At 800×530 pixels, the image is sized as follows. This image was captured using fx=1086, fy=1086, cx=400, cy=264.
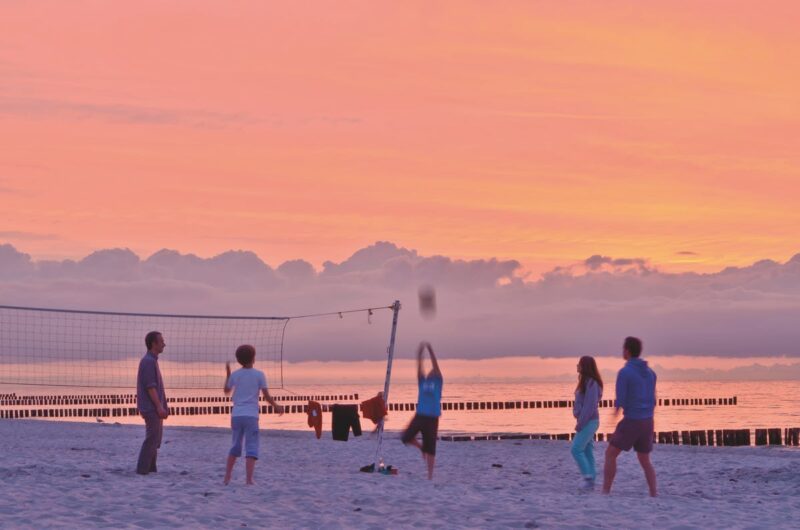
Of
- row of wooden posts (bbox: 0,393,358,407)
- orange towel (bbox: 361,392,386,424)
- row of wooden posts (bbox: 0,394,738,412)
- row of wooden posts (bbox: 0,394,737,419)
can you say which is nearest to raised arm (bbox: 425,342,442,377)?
orange towel (bbox: 361,392,386,424)

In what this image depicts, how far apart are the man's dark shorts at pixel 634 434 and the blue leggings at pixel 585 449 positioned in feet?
3.26

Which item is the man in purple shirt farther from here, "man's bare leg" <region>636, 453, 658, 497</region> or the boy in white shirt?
"man's bare leg" <region>636, 453, 658, 497</region>

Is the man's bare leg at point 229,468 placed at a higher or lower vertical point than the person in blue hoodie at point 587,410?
lower

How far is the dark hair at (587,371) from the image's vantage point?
11148 mm

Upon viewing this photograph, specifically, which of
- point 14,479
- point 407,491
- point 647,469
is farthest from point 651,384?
point 14,479

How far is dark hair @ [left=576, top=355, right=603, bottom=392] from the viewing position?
1115 centimetres

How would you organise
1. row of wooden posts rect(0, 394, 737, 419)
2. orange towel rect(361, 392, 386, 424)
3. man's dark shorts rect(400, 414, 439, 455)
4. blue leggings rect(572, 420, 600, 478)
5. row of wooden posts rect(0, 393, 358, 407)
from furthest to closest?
row of wooden posts rect(0, 393, 358, 407), row of wooden posts rect(0, 394, 737, 419), orange towel rect(361, 392, 386, 424), man's dark shorts rect(400, 414, 439, 455), blue leggings rect(572, 420, 600, 478)

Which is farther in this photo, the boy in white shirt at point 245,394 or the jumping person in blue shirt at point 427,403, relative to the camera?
the jumping person in blue shirt at point 427,403

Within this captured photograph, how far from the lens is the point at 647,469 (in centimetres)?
1067

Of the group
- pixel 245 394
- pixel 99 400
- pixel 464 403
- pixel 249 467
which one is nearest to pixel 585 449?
pixel 249 467

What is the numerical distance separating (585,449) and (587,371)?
115 centimetres

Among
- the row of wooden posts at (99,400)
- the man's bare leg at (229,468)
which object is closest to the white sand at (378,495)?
the man's bare leg at (229,468)

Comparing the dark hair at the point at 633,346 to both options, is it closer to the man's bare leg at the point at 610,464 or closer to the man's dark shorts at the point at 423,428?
the man's bare leg at the point at 610,464

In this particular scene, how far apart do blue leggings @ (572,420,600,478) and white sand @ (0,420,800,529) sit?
38 cm
